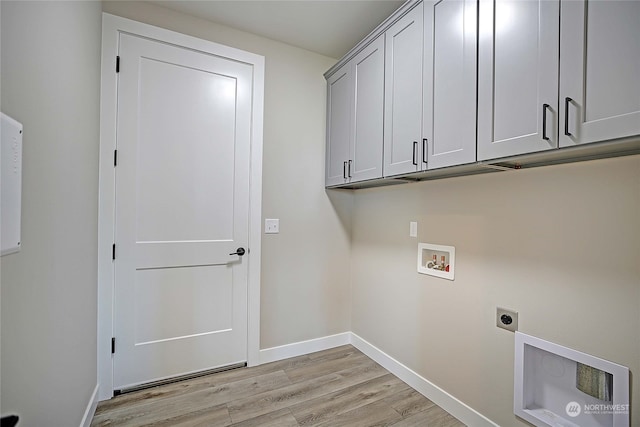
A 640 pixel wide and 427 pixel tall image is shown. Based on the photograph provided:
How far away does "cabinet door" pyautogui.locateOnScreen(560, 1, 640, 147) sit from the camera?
0.97 meters

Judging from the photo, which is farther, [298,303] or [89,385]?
[298,303]

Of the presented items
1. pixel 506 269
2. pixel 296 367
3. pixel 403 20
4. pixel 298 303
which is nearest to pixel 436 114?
pixel 403 20

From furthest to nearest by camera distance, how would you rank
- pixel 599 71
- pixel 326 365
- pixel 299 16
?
pixel 326 365
pixel 299 16
pixel 599 71

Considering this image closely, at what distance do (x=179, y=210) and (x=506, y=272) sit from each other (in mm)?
2164

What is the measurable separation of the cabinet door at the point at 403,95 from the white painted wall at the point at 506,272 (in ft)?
1.19

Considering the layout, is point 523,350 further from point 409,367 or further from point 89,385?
point 89,385

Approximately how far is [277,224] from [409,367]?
4.99 feet

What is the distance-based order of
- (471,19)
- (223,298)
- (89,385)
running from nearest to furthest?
(471,19) < (89,385) < (223,298)

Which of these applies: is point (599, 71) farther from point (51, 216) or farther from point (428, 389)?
point (51, 216)

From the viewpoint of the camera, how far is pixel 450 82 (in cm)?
156

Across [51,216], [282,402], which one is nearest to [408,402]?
[282,402]

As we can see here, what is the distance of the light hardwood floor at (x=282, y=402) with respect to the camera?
1811 millimetres

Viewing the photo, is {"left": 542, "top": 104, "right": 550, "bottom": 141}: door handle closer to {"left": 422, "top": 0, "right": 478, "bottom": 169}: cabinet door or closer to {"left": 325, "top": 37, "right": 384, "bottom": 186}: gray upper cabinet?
{"left": 422, "top": 0, "right": 478, "bottom": 169}: cabinet door

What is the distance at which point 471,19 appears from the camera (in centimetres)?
145
